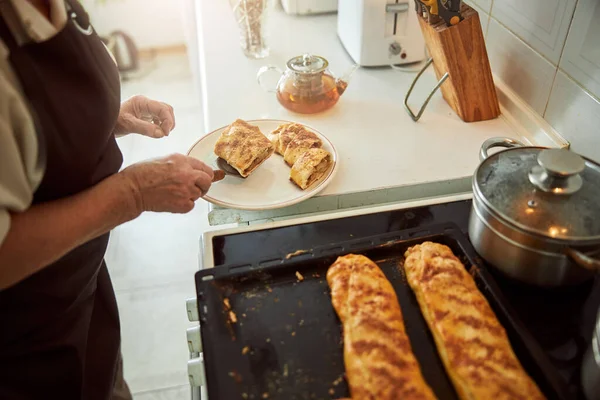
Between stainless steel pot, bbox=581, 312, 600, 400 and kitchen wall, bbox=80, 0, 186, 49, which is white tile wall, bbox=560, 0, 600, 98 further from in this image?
kitchen wall, bbox=80, 0, 186, 49

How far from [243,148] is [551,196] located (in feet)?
1.92

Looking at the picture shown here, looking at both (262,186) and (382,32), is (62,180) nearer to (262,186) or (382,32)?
(262,186)

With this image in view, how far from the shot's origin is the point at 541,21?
1069mm

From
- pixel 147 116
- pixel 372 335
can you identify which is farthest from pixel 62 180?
pixel 372 335

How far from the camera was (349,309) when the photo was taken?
2.43 feet

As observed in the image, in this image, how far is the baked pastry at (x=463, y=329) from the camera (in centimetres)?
64

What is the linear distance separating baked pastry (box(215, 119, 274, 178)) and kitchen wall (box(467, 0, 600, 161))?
595 mm

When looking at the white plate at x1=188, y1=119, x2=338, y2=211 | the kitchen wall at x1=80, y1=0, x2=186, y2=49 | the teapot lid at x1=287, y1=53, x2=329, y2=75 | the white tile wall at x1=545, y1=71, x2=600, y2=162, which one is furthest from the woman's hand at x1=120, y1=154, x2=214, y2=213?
the kitchen wall at x1=80, y1=0, x2=186, y2=49

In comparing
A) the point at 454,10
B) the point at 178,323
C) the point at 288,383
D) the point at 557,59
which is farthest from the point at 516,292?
the point at 178,323

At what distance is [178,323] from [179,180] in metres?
1.17

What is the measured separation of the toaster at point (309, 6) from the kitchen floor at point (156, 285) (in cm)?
94

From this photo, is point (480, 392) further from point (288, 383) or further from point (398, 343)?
point (288, 383)

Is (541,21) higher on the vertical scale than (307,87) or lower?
higher

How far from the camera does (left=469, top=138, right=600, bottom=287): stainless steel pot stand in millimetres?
687
